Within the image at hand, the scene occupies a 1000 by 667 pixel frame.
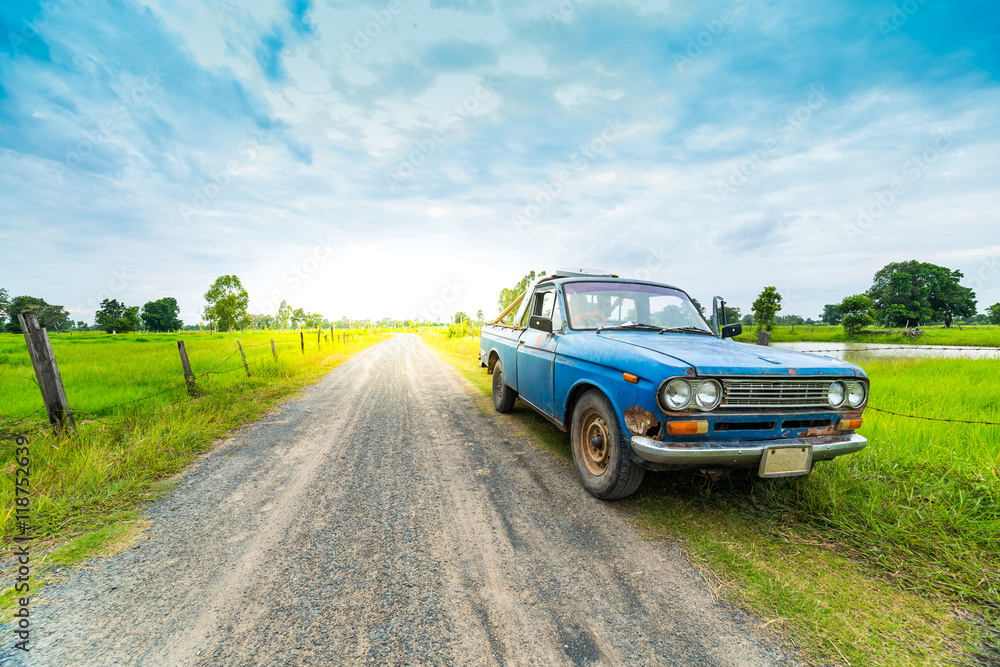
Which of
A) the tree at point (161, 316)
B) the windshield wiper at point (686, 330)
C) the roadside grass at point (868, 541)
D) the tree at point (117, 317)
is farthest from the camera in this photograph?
the tree at point (161, 316)

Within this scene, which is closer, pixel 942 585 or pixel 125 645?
pixel 125 645

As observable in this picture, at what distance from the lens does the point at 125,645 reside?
5.39ft

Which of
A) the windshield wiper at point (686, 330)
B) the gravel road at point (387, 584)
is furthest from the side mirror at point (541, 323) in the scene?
the gravel road at point (387, 584)

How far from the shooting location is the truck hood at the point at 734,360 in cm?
245

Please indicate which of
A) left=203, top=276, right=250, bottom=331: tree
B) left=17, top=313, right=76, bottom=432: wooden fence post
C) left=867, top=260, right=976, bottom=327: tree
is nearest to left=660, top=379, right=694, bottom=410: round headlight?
left=17, top=313, right=76, bottom=432: wooden fence post

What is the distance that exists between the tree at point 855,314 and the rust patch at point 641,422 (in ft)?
184

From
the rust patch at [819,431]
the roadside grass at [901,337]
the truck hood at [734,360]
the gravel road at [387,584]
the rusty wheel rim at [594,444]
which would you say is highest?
the truck hood at [734,360]

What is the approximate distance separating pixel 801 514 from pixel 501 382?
13.4 ft

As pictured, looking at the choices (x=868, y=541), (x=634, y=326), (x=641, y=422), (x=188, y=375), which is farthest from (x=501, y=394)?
(x=188, y=375)

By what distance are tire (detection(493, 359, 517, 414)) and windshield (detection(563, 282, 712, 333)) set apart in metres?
2.19

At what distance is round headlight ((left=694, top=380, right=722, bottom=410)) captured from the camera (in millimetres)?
2434

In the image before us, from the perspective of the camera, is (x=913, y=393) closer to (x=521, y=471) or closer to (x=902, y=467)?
(x=902, y=467)

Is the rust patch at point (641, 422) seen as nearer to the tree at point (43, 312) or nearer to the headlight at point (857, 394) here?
the headlight at point (857, 394)

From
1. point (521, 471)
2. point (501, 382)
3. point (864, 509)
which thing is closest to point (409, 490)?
point (521, 471)
